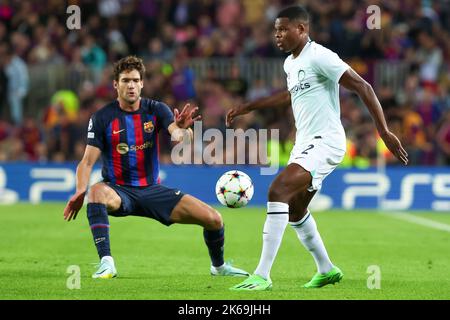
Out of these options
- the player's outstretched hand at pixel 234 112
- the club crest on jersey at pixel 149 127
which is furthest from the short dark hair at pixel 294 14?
the club crest on jersey at pixel 149 127

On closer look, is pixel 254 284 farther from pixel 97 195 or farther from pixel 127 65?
pixel 127 65

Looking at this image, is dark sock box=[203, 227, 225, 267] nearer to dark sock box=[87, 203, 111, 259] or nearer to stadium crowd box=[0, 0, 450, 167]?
dark sock box=[87, 203, 111, 259]

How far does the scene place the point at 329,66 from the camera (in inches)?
328

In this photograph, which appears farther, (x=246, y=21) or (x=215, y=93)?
(x=246, y=21)

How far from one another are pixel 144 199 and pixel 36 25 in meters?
14.0

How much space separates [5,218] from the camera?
53.1ft

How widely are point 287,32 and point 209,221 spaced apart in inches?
78.2

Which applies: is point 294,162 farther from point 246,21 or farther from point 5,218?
point 246,21

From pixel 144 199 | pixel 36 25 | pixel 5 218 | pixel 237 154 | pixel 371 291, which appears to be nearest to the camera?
pixel 371 291

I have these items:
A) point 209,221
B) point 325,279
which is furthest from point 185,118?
point 325,279

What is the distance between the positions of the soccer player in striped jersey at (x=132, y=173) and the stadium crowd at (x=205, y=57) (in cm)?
1026

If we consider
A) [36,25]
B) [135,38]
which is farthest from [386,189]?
[36,25]
